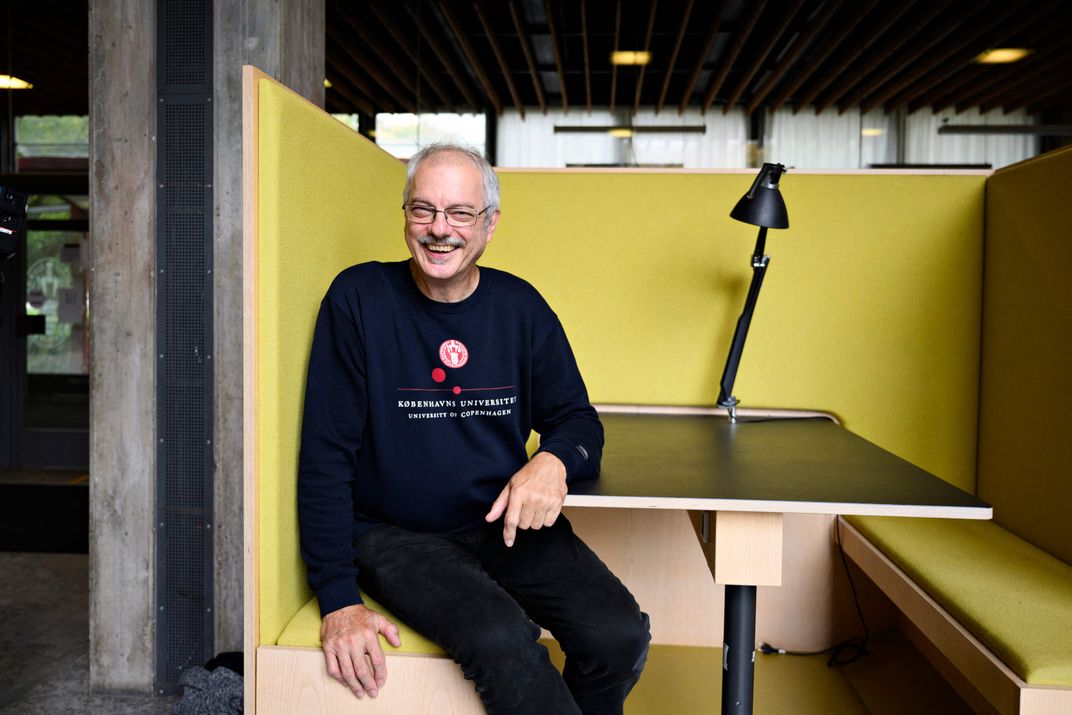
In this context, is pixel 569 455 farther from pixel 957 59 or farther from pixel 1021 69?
pixel 1021 69

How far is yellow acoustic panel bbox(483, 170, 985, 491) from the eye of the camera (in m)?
2.10

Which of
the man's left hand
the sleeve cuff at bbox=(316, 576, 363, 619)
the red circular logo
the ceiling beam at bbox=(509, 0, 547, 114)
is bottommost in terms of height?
the sleeve cuff at bbox=(316, 576, 363, 619)

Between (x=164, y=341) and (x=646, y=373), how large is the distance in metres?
1.28

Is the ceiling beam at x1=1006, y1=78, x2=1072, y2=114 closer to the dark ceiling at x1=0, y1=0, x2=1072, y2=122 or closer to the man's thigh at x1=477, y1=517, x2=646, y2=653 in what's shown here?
the dark ceiling at x1=0, y1=0, x2=1072, y2=122

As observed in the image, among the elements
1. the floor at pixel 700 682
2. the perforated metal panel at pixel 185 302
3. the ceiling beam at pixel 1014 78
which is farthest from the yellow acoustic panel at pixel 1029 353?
the ceiling beam at pixel 1014 78

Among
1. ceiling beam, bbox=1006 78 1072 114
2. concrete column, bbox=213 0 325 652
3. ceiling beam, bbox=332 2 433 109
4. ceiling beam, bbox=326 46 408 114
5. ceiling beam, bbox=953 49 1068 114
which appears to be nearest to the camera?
concrete column, bbox=213 0 325 652

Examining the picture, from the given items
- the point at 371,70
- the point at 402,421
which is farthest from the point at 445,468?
the point at 371,70

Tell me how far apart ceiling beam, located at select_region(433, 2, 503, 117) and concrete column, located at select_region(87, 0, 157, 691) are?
3.74 meters

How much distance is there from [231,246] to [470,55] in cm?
482

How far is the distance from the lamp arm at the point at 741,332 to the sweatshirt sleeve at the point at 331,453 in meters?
1.04

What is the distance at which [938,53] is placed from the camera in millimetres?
6188

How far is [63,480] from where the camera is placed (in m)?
4.94

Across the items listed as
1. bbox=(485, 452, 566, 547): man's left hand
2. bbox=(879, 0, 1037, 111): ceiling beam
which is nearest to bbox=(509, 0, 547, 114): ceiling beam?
bbox=(879, 0, 1037, 111): ceiling beam

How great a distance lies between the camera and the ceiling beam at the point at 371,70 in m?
5.44
